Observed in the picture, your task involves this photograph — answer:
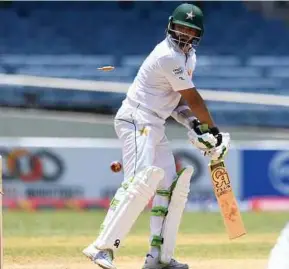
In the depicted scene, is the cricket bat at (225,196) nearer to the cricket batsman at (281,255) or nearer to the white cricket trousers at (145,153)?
the white cricket trousers at (145,153)

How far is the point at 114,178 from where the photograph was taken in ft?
45.5

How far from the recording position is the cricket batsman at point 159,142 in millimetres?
5871

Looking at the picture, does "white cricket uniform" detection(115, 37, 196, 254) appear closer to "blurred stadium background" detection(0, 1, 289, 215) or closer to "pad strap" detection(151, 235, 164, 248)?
"pad strap" detection(151, 235, 164, 248)

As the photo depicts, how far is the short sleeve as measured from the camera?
19.5 feet

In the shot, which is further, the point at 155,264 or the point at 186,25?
the point at 155,264

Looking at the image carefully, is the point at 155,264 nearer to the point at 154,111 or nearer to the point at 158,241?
the point at 158,241

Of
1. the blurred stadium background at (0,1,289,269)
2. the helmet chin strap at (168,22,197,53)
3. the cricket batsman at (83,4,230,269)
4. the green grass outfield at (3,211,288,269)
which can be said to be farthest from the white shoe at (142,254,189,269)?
the blurred stadium background at (0,1,289,269)

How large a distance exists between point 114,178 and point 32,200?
1.27 meters

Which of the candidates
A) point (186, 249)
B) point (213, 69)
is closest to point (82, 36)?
point (213, 69)

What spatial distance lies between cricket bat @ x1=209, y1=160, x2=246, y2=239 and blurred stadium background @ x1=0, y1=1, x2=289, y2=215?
374cm


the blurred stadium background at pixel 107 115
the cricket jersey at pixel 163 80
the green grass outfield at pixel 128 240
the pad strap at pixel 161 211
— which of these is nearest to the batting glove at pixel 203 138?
the cricket jersey at pixel 163 80

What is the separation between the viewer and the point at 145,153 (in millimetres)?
5961

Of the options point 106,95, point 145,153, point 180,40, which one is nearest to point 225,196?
point 145,153

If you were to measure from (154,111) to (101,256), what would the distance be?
102cm
